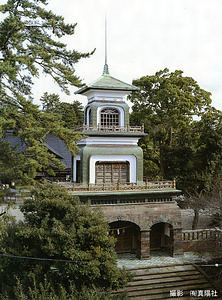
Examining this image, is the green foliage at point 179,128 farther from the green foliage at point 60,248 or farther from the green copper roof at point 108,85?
the green foliage at point 60,248

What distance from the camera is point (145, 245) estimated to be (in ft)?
55.7

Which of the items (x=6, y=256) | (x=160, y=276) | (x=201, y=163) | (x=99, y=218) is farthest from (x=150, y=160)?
(x=6, y=256)

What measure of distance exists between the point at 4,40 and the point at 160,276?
40.9 feet

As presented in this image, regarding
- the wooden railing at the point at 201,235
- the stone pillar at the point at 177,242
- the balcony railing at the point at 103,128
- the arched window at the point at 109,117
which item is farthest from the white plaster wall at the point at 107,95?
the wooden railing at the point at 201,235

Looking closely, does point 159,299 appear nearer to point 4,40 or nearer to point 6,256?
point 6,256

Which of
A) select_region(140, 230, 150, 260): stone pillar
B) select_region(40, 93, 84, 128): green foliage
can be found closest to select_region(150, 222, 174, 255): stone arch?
select_region(140, 230, 150, 260): stone pillar

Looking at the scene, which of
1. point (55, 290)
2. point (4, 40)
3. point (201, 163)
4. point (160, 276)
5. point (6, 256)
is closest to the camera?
point (55, 290)

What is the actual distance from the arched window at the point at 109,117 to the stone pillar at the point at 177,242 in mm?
6776

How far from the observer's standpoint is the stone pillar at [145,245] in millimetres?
16953

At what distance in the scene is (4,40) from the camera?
13539 mm

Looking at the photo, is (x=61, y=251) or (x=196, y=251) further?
(x=196, y=251)

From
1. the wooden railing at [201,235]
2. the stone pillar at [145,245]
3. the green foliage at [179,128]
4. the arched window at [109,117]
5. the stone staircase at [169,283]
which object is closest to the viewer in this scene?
the stone staircase at [169,283]

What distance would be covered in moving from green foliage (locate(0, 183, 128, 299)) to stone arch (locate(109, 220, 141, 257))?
513 centimetres

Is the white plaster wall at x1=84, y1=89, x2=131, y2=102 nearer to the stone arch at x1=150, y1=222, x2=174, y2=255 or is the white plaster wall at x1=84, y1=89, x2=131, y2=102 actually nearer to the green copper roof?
the green copper roof
